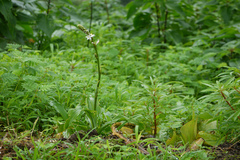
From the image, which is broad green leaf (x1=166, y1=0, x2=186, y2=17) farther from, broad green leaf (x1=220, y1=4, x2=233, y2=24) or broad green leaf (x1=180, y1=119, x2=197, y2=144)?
broad green leaf (x1=180, y1=119, x2=197, y2=144)

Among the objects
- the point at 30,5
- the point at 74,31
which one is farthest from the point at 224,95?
the point at 74,31

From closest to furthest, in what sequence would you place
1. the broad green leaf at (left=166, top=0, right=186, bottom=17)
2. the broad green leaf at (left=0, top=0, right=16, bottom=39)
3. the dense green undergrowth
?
the dense green undergrowth → the broad green leaf at (left=0, top=0, right=16, bottom=39) → the broad green leaf at (left=166, top=0, right=186, bottom=17)

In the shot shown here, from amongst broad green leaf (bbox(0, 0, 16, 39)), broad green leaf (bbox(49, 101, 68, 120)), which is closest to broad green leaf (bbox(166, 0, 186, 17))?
broad green leaf (bbox(0, 0, 16, 39))

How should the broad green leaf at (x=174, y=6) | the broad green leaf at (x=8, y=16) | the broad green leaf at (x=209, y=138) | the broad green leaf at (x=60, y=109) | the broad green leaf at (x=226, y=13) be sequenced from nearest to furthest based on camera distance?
the broad green leaf at (x=209, y=138) → the broad green leaf at (x=60, y=109) → the broad green leaf at (x=8, y=16) → the broad green leaf at (x=174, y=6) → the broad green leaf at (x=226, y=13)

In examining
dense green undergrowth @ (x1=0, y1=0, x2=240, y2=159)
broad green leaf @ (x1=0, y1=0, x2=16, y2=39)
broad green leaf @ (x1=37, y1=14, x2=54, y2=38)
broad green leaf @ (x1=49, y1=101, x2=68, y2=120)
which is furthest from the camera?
broad green leaf @ (x1=37, y1=14, x2=54, y2=38)

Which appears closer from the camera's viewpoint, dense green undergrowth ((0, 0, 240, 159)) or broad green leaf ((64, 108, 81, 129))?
dense green undergrowth ((0, 0, 240, 159))

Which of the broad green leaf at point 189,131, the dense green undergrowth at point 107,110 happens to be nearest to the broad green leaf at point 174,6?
the dense green undergrowth at point 107,110

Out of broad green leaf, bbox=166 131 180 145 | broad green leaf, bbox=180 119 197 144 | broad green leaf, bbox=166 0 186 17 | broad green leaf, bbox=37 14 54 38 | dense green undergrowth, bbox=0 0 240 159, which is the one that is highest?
broad green leaf, bbox=166 0 186 17

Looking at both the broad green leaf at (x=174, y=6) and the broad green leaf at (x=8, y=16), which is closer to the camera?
the broad green leaf at (x=8, y=16)

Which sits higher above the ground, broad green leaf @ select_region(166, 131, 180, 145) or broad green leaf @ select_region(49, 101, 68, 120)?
broad green leaf @ select_region(49, 101, 68, 120)

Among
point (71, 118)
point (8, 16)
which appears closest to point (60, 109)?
point (71, 118)

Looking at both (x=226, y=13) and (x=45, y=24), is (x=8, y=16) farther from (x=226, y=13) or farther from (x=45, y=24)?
(x=226, y=13)

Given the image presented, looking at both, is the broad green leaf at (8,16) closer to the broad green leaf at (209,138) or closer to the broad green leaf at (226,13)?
the broad green leaf at (209,138)

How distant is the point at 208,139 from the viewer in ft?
4.84
